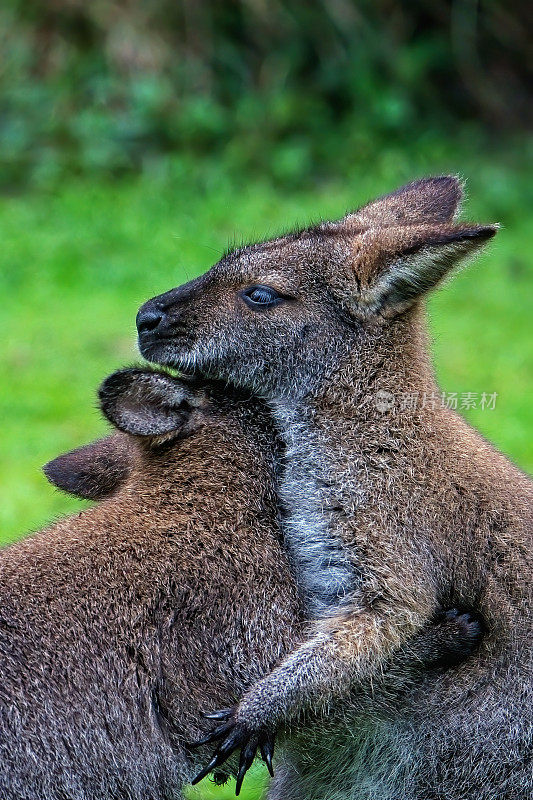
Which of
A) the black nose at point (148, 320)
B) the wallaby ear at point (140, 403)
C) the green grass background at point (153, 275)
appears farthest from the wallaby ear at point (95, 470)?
the green grass background at point (153, 275)

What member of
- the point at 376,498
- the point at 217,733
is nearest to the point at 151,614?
the point at 217,733

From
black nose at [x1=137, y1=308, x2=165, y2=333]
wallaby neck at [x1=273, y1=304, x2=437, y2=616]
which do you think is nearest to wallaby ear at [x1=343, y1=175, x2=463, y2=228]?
wallaby neck at [x1=273, y1=304, x2=437, y2=616]

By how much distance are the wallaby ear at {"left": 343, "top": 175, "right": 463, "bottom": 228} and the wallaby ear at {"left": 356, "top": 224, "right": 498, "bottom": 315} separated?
0.20m

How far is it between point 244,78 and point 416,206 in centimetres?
739

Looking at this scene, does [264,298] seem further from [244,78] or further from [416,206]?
[244,78]

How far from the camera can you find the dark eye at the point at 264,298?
451 centimetres

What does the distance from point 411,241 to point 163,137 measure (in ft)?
24.5

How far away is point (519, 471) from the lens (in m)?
4.48

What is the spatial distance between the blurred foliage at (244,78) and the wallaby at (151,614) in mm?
7296

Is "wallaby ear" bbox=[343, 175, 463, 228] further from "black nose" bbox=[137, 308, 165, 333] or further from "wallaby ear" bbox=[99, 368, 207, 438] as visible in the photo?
"wallaby ear" bbox=[99, 368, 207, 438]

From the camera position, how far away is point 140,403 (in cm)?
412

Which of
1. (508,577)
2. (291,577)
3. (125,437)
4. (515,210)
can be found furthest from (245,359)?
(515,210)

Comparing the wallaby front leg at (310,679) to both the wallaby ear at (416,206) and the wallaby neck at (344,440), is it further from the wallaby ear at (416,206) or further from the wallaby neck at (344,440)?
the wallaby ear at (416,206)

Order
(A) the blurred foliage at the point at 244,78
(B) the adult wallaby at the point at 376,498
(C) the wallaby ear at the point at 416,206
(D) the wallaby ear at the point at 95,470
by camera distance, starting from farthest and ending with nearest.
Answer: (A) the blurred foliage at the point at 244,78
(C) the wallaby ear at the point at 416,206
(D) the wallaby ear at the point at 95,470
(B) the adult wallaby at the point at 376,498
